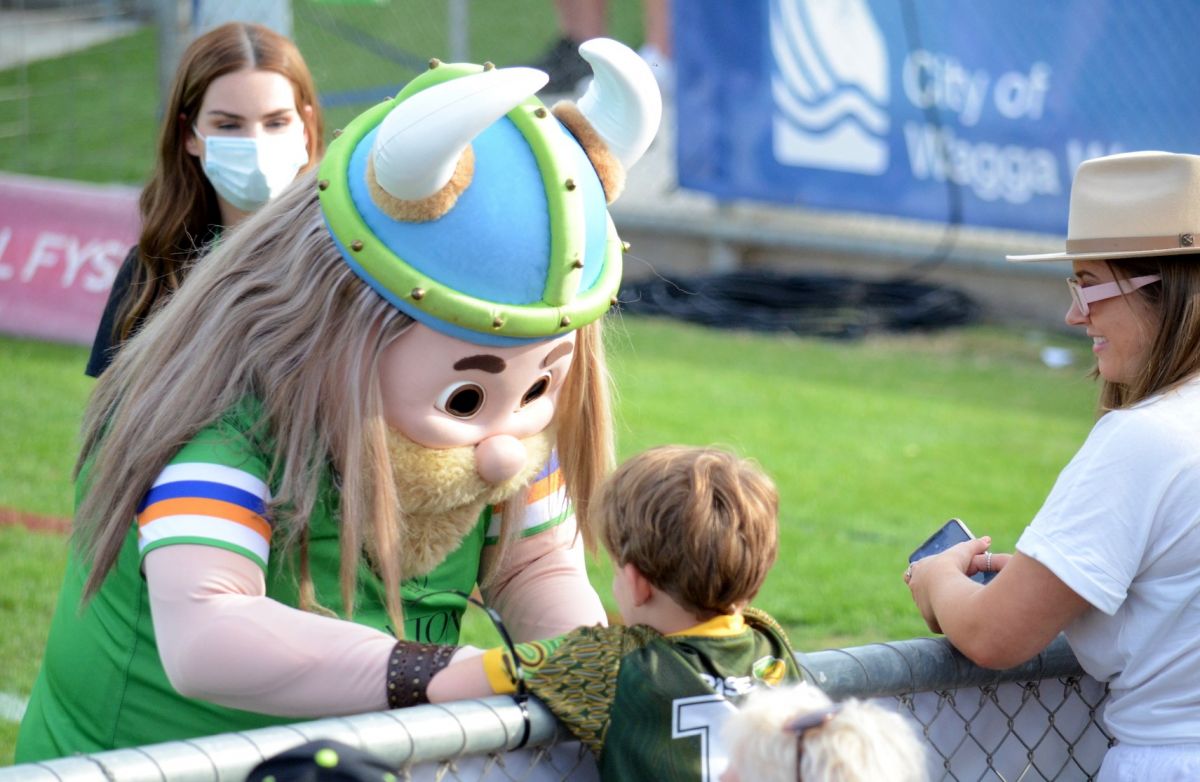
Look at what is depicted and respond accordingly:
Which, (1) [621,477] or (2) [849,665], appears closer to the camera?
(1) [621,477]

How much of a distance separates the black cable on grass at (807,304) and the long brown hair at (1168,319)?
693 cm

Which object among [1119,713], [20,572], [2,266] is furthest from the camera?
[2,266]

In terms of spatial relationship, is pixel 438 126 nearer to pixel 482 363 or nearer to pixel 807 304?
pixel 482 363

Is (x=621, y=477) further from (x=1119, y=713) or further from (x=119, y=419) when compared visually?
(x=1119, y=713)

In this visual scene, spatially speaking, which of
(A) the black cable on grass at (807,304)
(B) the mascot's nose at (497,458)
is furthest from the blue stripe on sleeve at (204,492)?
(A) the black cable on grass at (807,304)

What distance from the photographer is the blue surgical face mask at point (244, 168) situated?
3717 mm

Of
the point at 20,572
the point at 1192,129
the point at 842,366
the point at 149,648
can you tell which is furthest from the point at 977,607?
the point at 1192,129

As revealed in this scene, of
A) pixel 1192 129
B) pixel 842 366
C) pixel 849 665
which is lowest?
pixel 842 366

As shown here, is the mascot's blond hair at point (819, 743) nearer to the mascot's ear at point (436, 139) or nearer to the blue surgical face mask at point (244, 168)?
the mascot's ear at point (436, 139)

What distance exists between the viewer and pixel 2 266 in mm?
8109

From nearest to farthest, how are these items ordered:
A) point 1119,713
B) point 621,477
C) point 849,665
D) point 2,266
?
point 621,477, point 849,665, point 1119,713, point 2,266

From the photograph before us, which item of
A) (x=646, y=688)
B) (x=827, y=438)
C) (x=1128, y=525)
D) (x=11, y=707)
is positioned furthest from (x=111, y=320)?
(x=827, y=438)

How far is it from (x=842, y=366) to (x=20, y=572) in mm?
4901

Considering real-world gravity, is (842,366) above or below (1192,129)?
below
